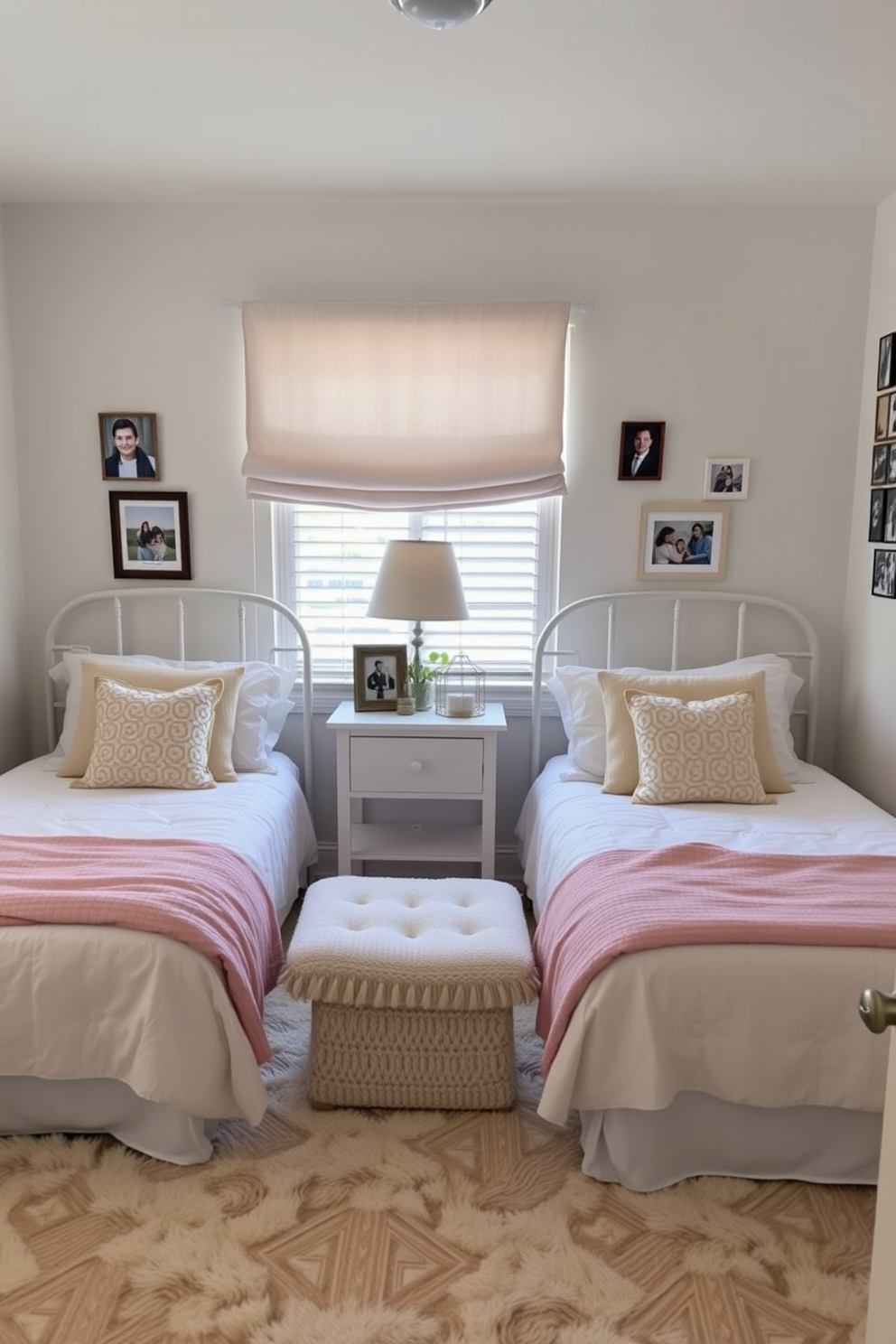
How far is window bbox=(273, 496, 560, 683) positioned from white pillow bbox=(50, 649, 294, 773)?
0.29 m

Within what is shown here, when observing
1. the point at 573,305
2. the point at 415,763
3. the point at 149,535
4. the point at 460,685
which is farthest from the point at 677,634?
the point at 149,535

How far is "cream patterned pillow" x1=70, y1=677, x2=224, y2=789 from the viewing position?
2.80 metres

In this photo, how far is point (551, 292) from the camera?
10.5 ft

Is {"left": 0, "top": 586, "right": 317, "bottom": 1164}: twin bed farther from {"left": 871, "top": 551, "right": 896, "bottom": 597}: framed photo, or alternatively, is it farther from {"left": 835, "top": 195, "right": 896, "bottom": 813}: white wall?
{"left": 871, "top": 551, "right": 896, "bottom": 597}: framed photo

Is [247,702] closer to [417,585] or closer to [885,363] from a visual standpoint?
[417,585]

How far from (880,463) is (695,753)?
1.25 meters

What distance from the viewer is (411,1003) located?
2.12 m

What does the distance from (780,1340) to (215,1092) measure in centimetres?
119

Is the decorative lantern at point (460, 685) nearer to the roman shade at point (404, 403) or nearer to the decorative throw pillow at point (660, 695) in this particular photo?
the decorative throw pillow at point (660, 695)

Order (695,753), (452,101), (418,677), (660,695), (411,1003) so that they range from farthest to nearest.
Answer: (418,677) < (660,695) < (695,753) < (452,101) < (411,1003)

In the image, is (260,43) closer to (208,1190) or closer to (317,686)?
(317,686)

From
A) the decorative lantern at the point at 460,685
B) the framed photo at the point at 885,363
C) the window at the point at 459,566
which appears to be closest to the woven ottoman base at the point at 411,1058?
the decorative lantern at the point at 460,685

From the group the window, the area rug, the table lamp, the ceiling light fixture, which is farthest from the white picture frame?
the area rug

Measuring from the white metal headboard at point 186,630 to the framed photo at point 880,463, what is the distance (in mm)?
2076
